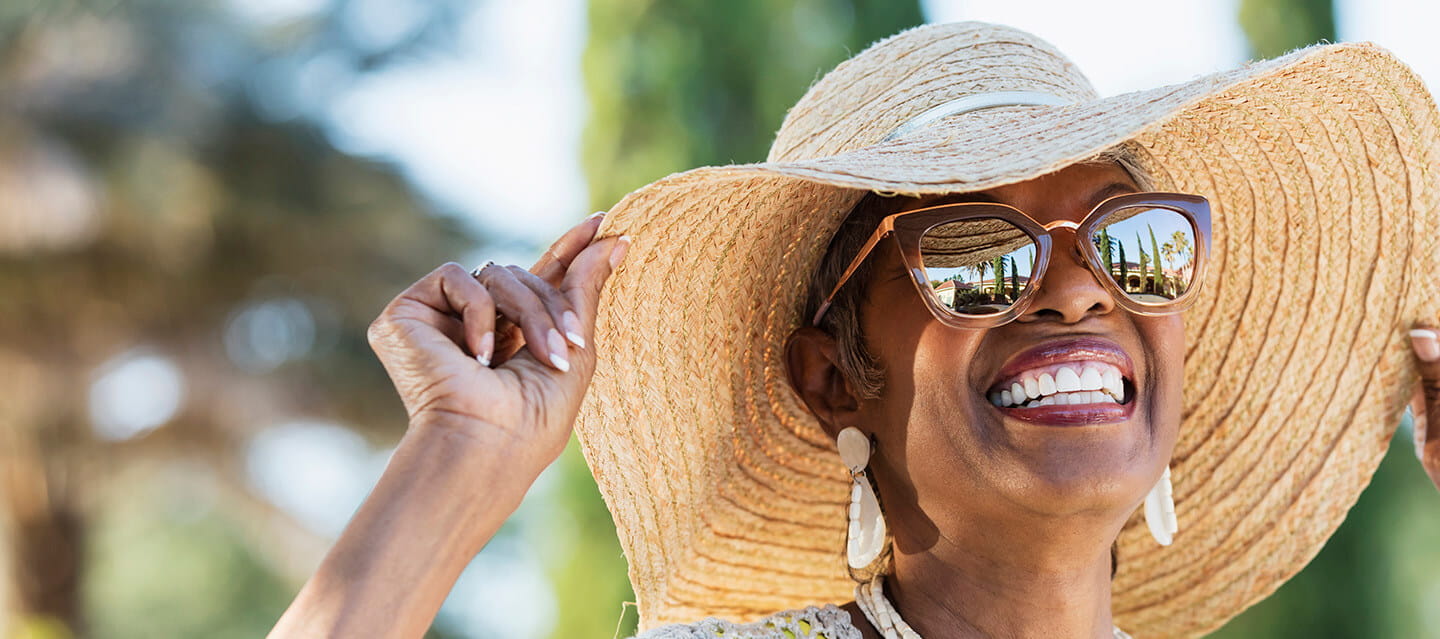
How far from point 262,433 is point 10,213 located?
376 cm

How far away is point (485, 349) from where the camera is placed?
1.96 meters

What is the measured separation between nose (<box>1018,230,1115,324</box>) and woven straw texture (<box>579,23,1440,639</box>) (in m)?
0.22

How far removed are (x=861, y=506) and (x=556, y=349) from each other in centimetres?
83

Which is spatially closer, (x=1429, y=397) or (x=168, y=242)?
(x=1429, y=397)

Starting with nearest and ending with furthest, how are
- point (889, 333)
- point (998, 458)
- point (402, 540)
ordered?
point (402, 540) < point (998, 458) < point (889, 333)

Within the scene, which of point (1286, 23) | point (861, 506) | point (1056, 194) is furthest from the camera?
point (1286, 23)

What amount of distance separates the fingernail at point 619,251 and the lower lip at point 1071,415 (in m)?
0.74

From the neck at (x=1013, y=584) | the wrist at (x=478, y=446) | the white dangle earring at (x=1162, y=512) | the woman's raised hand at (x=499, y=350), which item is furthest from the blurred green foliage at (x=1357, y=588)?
the wrist at (x=478, y=446)

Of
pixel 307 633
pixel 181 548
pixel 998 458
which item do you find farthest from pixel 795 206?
pixel 181 548

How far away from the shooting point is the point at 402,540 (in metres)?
1.80

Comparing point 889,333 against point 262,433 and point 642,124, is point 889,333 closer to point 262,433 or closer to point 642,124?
point 642,124

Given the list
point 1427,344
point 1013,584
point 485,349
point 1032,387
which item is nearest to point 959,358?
point 1032,387

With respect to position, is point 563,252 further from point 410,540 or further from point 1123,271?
point 1123,271

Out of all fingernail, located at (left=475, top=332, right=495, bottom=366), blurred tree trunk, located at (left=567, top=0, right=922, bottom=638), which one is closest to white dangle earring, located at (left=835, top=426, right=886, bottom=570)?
fingernail, located at (left=475, top=332, right=495, bottom=366)
